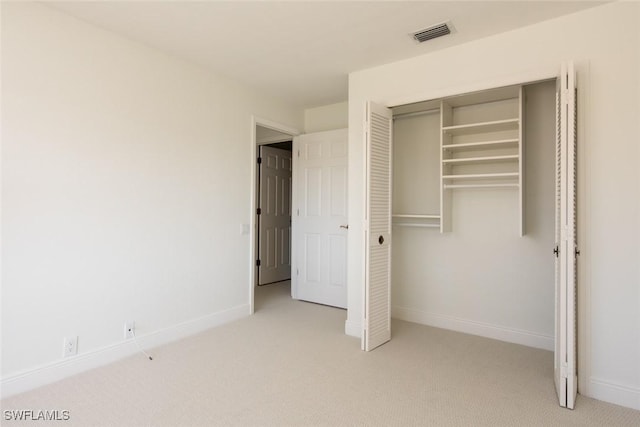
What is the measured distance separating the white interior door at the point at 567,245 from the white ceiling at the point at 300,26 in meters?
0.71

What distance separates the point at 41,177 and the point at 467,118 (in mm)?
3488

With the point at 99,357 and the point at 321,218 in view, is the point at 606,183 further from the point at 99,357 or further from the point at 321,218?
the point at 99,357

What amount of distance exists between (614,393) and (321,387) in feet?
6.02

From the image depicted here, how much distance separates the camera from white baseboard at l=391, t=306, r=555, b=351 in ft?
10.1

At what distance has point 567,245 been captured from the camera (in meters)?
2.14

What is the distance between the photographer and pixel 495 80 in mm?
2705

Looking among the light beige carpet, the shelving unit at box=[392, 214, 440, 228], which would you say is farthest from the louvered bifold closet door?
the shelving unit at box=[392, 214, 440, 228]

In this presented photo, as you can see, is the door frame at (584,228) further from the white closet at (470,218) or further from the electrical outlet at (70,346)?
the electrical outlet at (70,346)

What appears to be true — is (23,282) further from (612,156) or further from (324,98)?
(612,156)

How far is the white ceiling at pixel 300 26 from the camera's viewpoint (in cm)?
238

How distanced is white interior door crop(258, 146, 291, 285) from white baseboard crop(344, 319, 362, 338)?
247cm

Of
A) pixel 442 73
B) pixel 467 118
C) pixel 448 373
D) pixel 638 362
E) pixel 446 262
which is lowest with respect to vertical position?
pixel 448 373

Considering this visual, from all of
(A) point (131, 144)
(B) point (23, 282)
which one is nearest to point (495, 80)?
(A) point (131, 144)

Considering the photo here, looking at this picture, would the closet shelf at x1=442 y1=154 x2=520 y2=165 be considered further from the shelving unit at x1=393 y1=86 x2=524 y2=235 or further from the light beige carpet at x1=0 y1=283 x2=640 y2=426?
the light beige carpet at x1=0 y1=283 x2=640 y2=426
